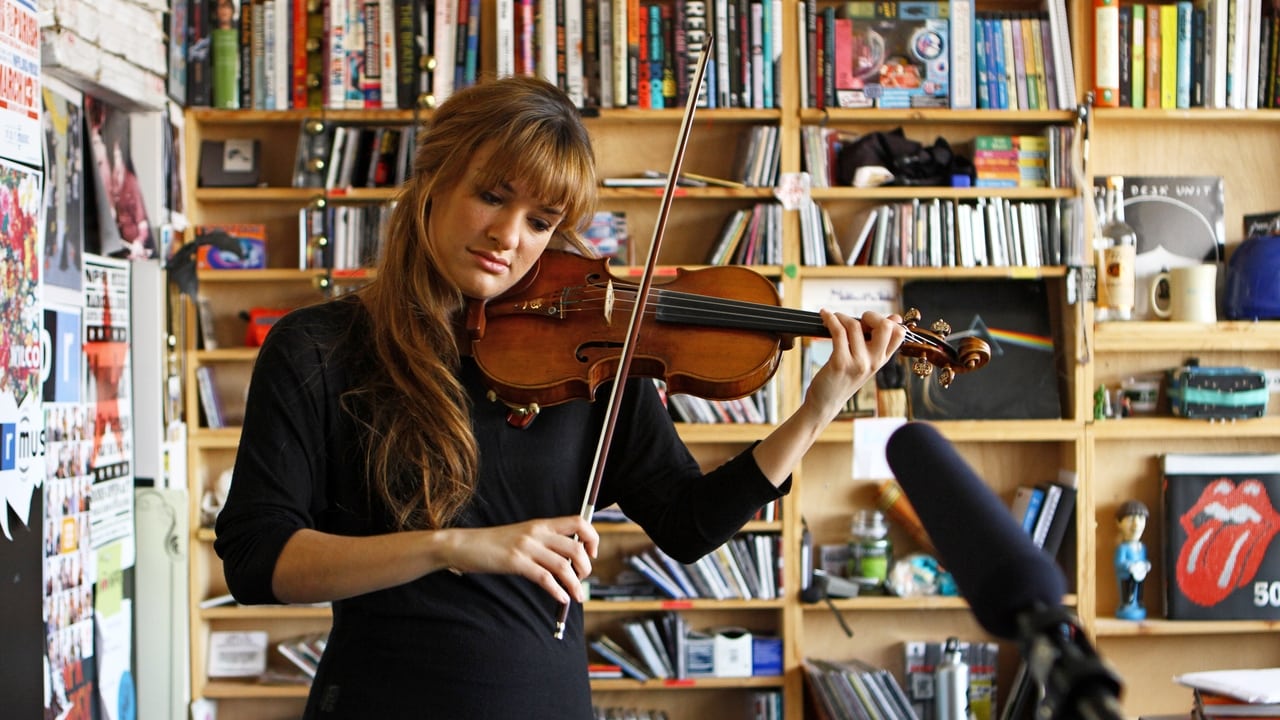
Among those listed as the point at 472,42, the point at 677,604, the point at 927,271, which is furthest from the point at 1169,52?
the point at 677,604

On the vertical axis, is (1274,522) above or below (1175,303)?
below

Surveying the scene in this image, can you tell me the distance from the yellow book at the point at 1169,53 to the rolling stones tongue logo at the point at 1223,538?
1158 millimetres

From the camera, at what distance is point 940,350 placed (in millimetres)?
1476

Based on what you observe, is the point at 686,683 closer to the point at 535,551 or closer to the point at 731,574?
the point at 731,574

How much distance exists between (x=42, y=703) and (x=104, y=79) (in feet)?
4.69

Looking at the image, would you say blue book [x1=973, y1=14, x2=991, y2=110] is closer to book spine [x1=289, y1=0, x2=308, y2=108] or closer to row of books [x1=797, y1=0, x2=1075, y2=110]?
row of books [x1=797, y1=0, x2=1075, y2=110]

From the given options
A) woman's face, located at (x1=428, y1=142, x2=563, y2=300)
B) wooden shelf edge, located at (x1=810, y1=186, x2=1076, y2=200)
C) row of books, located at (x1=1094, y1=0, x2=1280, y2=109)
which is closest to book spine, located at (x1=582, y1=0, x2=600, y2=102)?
wooden shelf edge, located at (x1=810, y1=186, x2=1076, y2=200)

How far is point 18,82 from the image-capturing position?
6.39ft

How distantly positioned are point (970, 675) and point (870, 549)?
49cm

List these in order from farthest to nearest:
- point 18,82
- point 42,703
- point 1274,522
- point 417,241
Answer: point 1274,522, point 42,703, point 18,82, point 417,241

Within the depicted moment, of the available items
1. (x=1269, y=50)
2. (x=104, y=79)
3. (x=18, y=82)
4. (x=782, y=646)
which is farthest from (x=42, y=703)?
(x=1269, y=50)

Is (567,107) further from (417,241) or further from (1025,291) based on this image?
(1025,291)

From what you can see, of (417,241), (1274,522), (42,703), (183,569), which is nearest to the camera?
(417,241)

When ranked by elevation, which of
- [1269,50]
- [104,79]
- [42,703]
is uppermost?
[1269,50]
